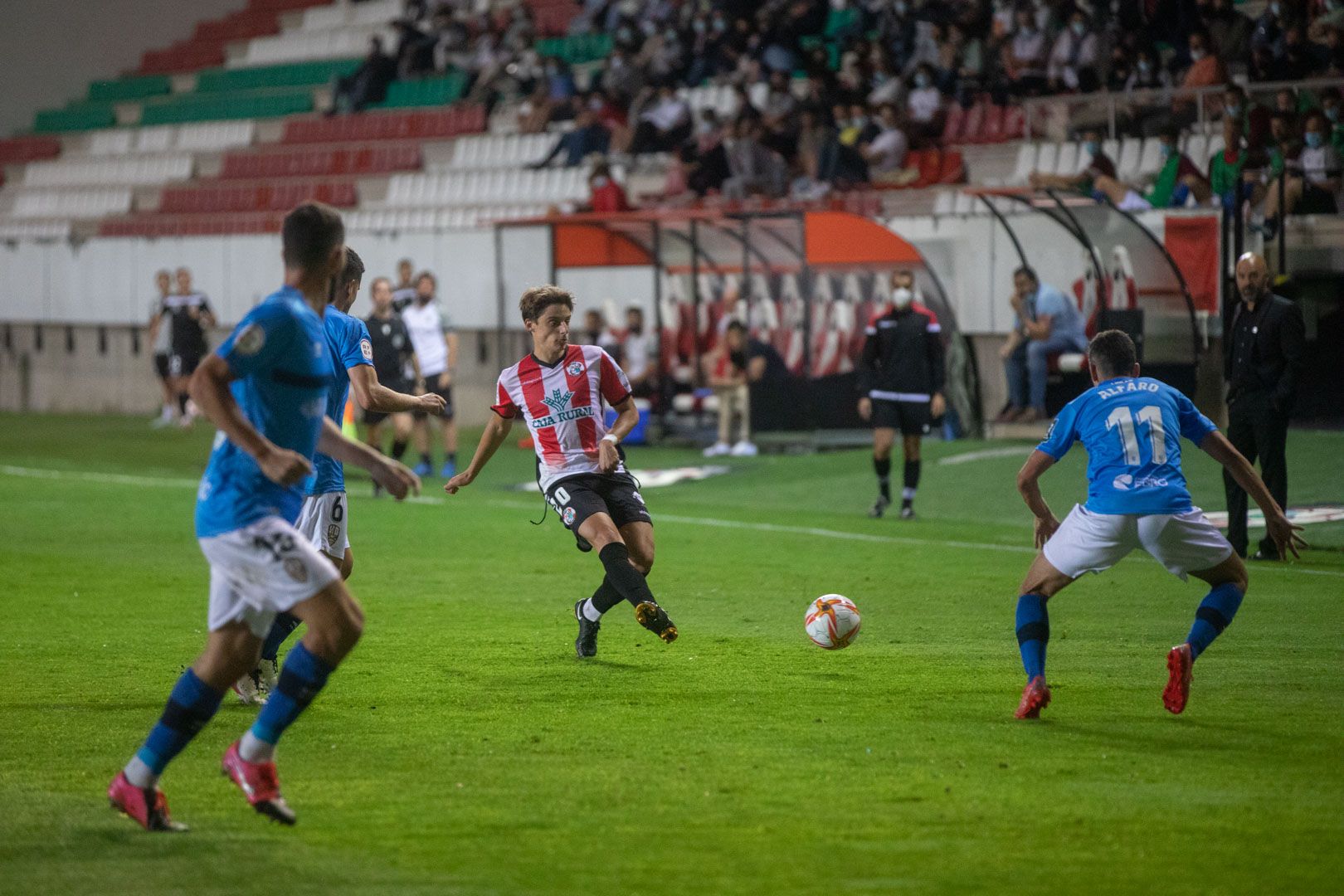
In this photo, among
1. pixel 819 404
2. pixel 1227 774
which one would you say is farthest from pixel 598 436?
pixel 819 404

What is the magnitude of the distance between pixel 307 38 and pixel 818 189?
18211 mm

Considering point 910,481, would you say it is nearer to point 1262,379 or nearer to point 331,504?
point 1262,379

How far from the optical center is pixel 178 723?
5570 mm

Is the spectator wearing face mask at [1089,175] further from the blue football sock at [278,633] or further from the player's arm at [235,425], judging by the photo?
the player's arm at [235,425]

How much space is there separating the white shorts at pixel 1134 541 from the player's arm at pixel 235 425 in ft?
10.9

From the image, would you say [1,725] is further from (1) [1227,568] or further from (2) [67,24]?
(2) [67,24]

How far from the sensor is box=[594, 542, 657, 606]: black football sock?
27.3 feet

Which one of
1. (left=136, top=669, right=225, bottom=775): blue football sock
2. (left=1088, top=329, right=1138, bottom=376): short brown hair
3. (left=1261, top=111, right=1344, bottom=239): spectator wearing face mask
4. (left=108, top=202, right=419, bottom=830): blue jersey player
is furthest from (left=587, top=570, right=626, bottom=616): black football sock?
(left=1261, top=111, right=1344, bottom=239): spectator wearing face mask

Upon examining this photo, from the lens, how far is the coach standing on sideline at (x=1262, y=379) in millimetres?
12234

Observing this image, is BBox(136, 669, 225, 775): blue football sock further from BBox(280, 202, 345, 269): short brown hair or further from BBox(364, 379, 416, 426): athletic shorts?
BBox(364, 379, 416, 426): athletic shorts

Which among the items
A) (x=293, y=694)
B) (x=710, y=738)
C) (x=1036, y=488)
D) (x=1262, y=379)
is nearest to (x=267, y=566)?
(x=293, y=694)

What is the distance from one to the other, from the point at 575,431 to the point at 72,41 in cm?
3419

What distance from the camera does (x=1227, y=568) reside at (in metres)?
7.25

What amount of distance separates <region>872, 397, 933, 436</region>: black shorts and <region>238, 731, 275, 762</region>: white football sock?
34.5 ft
